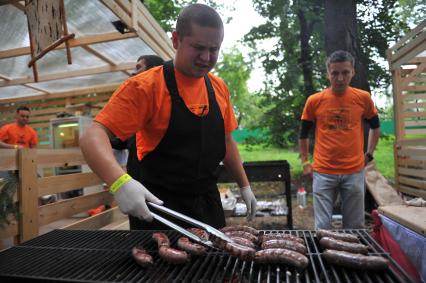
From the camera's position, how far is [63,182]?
4016 millimetres

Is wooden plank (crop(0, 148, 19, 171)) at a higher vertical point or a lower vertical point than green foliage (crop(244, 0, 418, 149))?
lower

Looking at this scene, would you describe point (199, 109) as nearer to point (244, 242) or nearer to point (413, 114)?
point (244, 242)

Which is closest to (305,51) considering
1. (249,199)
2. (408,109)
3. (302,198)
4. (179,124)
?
(408,109)

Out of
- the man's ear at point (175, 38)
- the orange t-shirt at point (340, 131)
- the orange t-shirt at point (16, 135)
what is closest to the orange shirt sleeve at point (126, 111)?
the man's ear at point (175, 38)

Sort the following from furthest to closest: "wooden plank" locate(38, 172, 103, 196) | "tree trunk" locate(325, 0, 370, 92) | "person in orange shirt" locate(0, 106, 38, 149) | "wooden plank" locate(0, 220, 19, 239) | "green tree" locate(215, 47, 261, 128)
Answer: "green tree" locate(215, 47, 261, 128), "person in orange shirt" locate(0, 106, 38, 149), "tree trunk" locate(325, 0, 370, 92), "wooden plank" locate(38, 172, 103, 196), "wooden plank" locate(0, 220, 19, 239)

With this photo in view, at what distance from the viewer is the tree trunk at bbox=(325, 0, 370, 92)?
6.93 meters

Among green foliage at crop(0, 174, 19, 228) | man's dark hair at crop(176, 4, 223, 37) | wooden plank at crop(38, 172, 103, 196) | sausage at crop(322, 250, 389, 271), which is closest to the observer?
sausage at crop(322, 250, 389, 271)

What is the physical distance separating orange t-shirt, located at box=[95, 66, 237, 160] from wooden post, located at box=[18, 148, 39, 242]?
1.55 meters

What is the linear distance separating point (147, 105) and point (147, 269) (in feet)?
3.56

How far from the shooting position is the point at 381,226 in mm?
2842

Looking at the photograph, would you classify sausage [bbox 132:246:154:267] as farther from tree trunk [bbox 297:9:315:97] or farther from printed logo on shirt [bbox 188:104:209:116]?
tree trunk [bbox 297:9:315:97]

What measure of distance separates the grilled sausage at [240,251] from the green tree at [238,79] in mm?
10000

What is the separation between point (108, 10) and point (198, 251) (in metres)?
4.70

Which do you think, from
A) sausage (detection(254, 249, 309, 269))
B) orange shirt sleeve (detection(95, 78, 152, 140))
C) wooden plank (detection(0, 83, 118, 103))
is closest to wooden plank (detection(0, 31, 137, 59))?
wooden plank (detection(0, 83, 118, 103))
